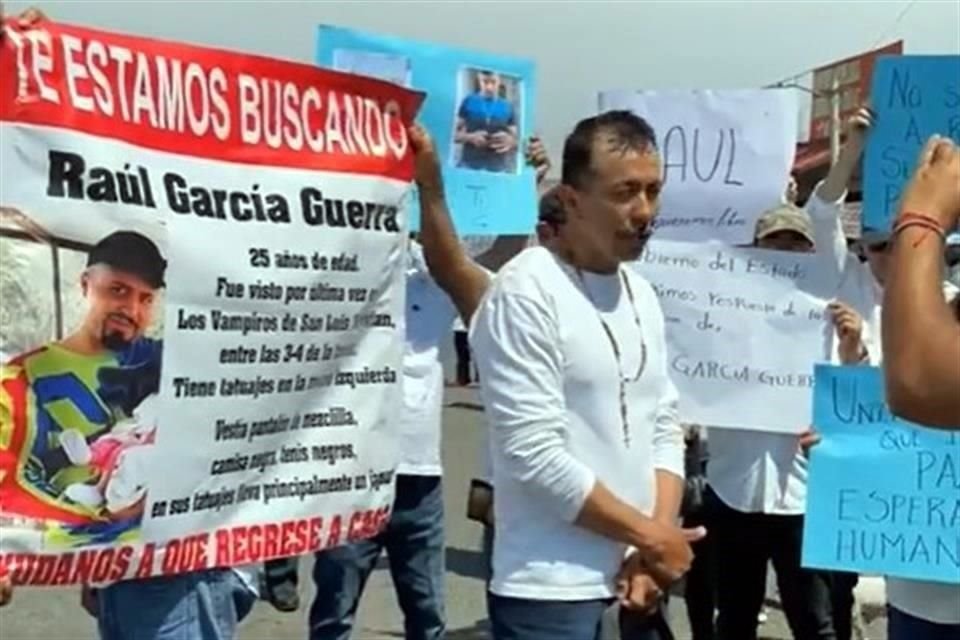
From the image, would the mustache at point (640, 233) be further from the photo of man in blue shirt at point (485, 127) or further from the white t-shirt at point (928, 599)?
the photo of man in blue shirt at point (485, 127)

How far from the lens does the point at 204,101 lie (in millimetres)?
3439

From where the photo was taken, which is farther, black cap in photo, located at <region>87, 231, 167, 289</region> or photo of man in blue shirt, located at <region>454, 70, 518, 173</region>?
photo of man in blue shirt, located at <region>454, 70, 518, 173</region>

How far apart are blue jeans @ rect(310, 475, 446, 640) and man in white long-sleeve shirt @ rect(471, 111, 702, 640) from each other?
2.56 m

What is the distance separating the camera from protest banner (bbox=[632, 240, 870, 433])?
5.82 meters

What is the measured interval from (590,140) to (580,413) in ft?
1.80

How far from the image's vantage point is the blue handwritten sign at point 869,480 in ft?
15.2

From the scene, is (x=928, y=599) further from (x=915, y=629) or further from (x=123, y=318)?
(x=123, y=318)

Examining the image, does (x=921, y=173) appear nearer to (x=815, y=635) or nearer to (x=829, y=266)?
(x=829, y=266)

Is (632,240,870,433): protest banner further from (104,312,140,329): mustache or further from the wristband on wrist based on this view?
the wristband on wrist

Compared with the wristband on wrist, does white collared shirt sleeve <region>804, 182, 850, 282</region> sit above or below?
above

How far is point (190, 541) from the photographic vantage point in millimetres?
3475

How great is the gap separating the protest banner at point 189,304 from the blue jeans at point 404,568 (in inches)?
94.0

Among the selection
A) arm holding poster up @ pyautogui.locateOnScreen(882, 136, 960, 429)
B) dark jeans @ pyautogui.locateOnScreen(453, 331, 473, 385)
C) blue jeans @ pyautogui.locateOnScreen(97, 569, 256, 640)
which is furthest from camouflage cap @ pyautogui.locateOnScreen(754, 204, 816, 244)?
dark jeans @ pyautogui.locateOnScreen(453, 331, 473, 385)

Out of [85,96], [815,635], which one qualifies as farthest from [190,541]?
[815,635]
